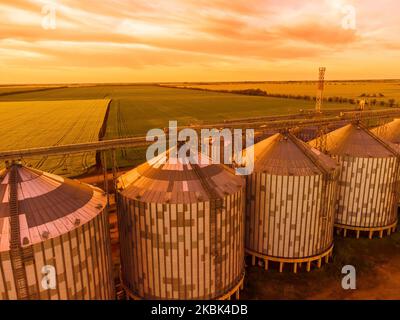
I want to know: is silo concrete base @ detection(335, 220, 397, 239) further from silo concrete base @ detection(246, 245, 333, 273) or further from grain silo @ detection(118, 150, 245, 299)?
grain silo @ detection(118, 150, 245, 299)

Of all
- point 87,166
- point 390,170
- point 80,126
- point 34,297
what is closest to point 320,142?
point 390,170

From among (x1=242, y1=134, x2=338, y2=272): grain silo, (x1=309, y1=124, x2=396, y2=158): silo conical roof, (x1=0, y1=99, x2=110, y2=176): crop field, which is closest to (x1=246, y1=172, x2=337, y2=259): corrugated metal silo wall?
(x1=242, y1=134, x2=338, y2=272): grain silo

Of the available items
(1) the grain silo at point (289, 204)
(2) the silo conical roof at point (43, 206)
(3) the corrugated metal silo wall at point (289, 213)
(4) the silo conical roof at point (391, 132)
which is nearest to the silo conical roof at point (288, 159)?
(1) the grain silo at point (289, 204)

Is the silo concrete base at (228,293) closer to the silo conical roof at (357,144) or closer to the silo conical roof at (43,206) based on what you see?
the silo conical roof at (43,206)

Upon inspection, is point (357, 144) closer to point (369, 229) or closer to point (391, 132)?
point (369, 229)

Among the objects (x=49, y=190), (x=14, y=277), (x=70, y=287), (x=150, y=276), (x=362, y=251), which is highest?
(x=49, y=190)
